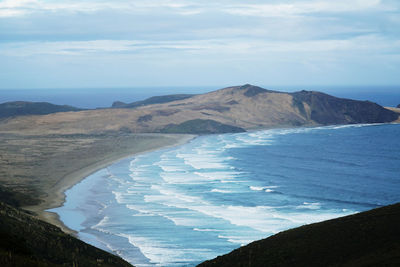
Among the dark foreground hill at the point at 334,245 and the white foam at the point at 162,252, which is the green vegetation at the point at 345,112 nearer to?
the white foam at the point at 162,252

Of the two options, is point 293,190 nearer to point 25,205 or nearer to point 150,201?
point 150,201

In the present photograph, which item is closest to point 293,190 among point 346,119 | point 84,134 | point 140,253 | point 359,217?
point 140,253

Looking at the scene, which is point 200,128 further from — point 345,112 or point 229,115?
point 345,112

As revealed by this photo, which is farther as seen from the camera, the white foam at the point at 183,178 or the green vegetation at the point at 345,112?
the green vegetation at the point at 345,112

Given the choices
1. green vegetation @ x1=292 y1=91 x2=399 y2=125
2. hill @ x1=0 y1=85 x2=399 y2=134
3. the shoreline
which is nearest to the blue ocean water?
the shoreline

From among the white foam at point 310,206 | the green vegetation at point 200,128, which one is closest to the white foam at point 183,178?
the white foam at point 310,206

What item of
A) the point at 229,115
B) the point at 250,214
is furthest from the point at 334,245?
the point at 229,115
